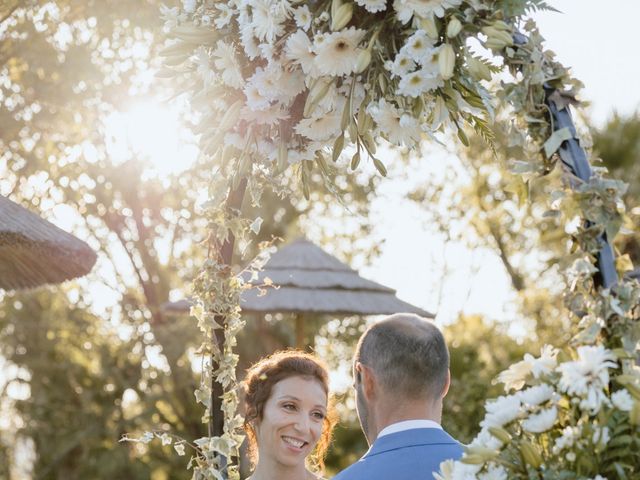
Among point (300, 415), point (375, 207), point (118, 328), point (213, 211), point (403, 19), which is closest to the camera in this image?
point (403, 19)

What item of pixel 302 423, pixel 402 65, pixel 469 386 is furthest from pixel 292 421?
pixel 469 386

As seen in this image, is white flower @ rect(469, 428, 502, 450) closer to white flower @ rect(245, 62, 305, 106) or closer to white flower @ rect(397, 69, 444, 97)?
white flower @ rect(397, 69, 444, 97)

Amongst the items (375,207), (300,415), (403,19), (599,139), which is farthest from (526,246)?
(403,19)

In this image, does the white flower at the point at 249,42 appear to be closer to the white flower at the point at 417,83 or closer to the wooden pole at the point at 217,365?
the white flower at the point at 417,83

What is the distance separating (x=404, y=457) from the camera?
107 inches

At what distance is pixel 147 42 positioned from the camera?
40.4ft

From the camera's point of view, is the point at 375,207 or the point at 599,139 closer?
the point at 599,139

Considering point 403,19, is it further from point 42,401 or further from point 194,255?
point 42,401

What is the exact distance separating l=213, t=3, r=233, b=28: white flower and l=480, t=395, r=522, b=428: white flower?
1.39 meters

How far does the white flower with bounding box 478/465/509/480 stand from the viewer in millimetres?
1811

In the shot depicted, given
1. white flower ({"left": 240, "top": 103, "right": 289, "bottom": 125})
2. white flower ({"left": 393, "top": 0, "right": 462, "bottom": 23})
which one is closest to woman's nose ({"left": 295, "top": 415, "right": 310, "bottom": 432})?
white flower ({"left": 240, "top": 103, "right": 289, "bottom": 125})

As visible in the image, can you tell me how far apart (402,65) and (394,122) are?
0.24 metres

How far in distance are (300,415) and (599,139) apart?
1116cm

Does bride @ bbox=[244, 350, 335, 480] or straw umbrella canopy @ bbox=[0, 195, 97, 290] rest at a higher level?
straw umbrella canopy @ bbox=[0, 195, 97, 290]
